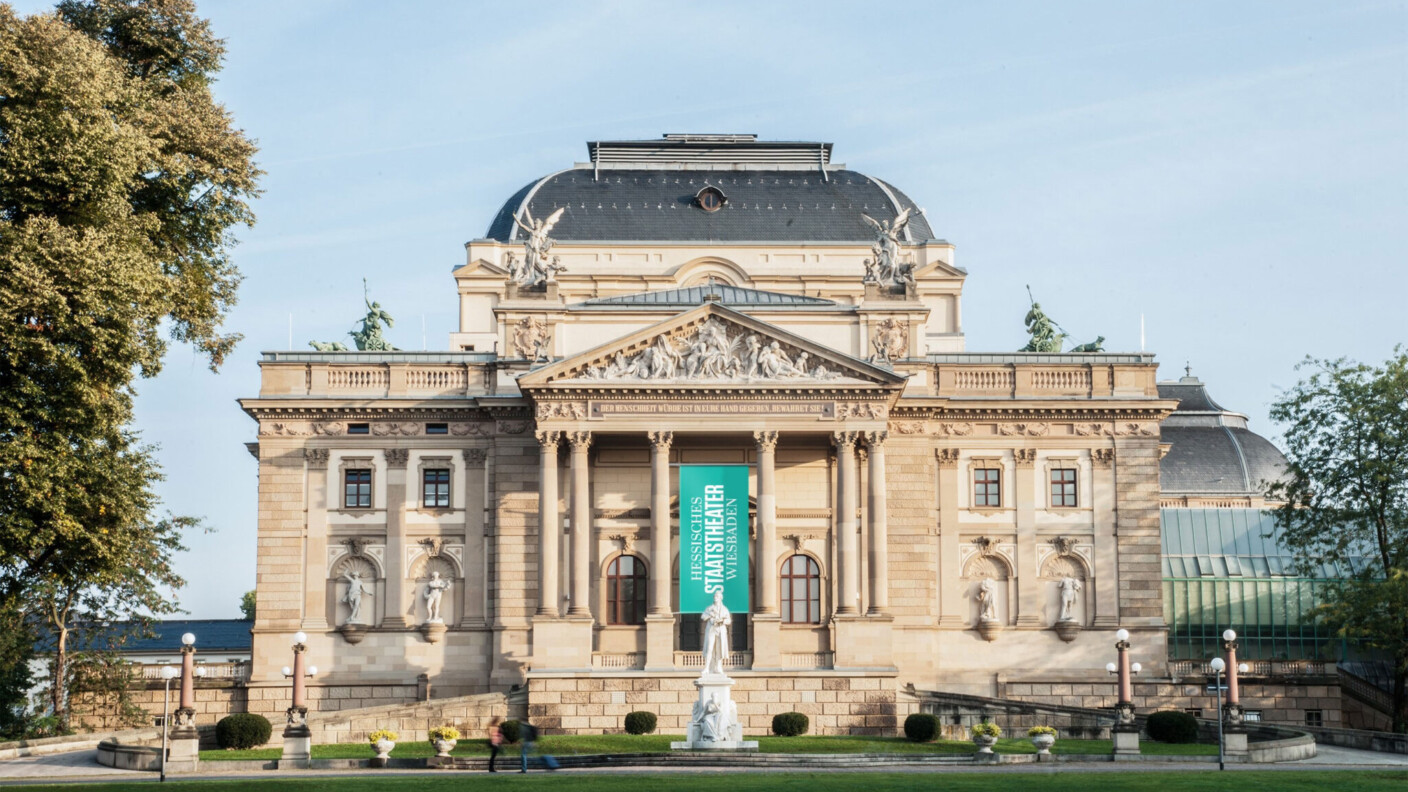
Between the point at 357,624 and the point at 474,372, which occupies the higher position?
the point at 474,372

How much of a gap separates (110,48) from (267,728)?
69.7ft

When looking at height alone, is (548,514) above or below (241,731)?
above

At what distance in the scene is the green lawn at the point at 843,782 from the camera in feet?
135

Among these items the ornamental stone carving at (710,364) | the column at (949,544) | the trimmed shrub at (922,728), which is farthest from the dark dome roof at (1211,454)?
the trimmed shrub at (922,728)

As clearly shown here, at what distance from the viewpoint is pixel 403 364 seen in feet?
235

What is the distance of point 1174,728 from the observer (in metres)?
58.2

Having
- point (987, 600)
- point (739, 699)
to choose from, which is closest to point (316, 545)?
point (739, 699)

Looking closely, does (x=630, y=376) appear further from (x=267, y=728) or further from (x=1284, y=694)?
(x=1284, y=694)

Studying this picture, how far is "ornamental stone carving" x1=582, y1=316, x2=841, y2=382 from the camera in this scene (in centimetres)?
6744

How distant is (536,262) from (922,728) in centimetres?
2452

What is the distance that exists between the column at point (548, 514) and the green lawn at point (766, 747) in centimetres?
840

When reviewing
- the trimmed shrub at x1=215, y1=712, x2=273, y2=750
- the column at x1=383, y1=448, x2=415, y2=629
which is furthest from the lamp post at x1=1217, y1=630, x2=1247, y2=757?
the column at x1=383, y1=448, x2=415, y2=629

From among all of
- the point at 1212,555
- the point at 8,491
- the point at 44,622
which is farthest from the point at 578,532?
the point at 1212,555

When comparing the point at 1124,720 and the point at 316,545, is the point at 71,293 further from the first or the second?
the point at 1124,720
